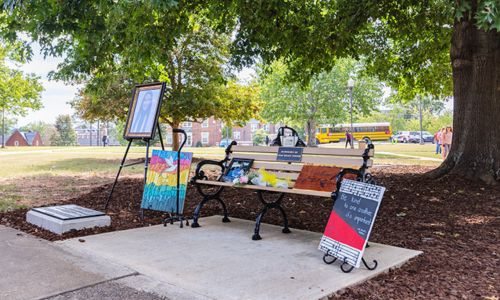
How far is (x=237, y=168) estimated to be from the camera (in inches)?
253

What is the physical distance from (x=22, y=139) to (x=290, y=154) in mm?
113721

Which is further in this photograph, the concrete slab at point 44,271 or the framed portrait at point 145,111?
the framed portrait at point 145,111

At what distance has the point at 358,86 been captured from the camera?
140 ft

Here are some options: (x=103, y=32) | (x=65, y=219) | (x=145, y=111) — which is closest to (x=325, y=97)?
(x=103, y=32)

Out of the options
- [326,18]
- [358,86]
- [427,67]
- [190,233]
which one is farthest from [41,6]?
[358,86]

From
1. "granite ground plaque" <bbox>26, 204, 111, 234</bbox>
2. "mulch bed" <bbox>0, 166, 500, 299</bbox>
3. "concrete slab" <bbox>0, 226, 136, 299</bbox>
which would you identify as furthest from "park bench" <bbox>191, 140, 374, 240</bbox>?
"concrete slab" <bbox>0, 226, 136, 299</bbox>

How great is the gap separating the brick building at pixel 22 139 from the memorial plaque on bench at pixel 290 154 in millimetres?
107290

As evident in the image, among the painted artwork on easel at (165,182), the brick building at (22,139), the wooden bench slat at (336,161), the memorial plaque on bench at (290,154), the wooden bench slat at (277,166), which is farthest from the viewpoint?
the brick building at (22,139)

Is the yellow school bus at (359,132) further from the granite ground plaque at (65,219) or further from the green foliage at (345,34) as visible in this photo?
the granite ground plaque at (65,219)

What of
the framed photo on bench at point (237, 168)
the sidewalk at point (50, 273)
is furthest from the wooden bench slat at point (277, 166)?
the sidewalk at point (50, 273)

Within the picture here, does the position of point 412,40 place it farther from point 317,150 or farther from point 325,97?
point 325,97

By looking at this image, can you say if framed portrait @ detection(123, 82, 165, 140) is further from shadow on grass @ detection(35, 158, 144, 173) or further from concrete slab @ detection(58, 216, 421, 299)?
shadow on grass @ detection(35, 158, 144, 173)

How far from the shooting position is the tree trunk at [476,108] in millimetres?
9164

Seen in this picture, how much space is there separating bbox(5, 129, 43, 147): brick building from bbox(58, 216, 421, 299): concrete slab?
4226 inches
